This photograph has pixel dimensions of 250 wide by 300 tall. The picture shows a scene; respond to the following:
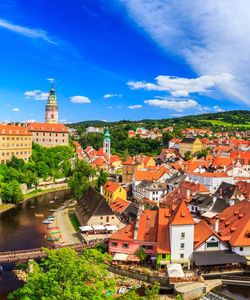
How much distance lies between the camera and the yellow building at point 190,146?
Answer: 137587 millimetres

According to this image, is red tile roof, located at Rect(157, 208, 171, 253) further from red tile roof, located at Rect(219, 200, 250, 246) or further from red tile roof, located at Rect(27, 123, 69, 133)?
red tile roof, located at Rect(27, 123, 69, 133)

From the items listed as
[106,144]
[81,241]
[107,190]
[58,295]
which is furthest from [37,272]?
[106,144]

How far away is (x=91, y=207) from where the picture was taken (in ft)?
172

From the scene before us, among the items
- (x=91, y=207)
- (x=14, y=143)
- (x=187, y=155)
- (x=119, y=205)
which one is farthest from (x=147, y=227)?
(x=187, y=155)

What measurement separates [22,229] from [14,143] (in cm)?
4088

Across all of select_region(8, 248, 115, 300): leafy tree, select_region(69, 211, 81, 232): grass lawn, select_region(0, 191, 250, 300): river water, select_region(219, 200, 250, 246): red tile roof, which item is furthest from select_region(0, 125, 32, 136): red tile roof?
select_region(8, 248, 115, 300): leafy tree

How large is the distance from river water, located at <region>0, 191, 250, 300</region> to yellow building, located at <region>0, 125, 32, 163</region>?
17.5 m

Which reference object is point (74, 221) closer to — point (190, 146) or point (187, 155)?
point (187, 155)

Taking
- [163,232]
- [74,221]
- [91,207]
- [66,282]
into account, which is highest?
[66,282]

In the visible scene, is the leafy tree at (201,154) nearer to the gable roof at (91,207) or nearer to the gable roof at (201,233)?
the gable roof at (91,207)

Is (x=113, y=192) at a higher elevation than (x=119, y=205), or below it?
higher

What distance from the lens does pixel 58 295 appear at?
728 inches

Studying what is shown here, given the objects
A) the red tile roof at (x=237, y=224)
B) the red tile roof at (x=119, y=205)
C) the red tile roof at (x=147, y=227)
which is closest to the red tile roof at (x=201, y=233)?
the red tile roof at (x=237, y=224)

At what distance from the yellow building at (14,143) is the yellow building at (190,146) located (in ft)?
210
